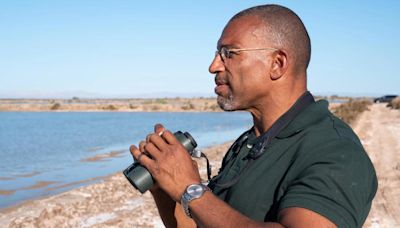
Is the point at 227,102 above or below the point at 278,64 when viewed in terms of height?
below

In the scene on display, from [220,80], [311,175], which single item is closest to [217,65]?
[220,80]

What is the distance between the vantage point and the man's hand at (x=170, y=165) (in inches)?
69.9

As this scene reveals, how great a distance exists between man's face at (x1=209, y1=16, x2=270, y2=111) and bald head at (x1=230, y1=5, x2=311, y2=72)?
0.10 feet

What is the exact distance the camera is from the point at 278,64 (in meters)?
1.96

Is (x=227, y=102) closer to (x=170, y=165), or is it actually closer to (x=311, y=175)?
(x=170, y=165)

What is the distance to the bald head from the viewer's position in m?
1.95

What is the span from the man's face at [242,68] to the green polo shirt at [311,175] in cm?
22

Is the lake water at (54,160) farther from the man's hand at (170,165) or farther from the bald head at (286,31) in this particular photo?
the bald head at (286,31)

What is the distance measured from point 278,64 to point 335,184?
0.57 m

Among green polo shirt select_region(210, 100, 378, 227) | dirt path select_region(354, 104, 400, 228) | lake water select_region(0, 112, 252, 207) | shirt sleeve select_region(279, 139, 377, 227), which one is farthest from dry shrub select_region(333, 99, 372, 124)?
shirt sleeve select_region(279, 139, 377, 227)

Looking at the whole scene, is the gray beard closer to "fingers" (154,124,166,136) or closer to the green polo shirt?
the green polo shirt

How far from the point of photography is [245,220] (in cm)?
162

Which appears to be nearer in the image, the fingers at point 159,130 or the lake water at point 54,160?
the fingers at point 159,130

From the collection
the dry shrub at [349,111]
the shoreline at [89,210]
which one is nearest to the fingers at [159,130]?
the shoreline at [89,210]
